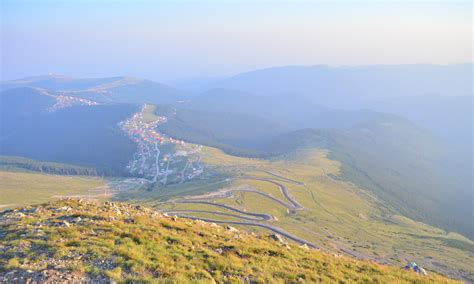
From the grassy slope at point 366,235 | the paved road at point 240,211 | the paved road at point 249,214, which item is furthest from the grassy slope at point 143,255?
the paved road at point 240,211

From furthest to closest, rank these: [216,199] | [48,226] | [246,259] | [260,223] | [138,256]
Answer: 1. [216,199]
2. [260,223]
3. [48,226]
4. [246,259]
5. [138,256]

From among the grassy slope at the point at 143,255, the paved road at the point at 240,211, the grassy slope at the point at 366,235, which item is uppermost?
the grassy slope at the point at 143,255

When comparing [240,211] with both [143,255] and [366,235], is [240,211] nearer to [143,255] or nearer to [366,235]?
[366,235]

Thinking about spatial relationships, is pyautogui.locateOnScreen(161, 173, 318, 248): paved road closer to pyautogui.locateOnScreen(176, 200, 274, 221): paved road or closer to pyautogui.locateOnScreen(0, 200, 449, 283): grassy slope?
pyautogui.locateOnScreen(176, 200, 274, 221): paved road

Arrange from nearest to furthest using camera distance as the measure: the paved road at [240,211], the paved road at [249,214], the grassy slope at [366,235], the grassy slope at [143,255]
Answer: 1. the grassy slope at [143,255]
2. the grassy slope at [366,235]
3. the paved road at [249,214]
4. the paved road at [240,211]

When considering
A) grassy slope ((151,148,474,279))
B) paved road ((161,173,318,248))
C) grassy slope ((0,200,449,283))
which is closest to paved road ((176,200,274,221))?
paved road ((161,173,318,248))

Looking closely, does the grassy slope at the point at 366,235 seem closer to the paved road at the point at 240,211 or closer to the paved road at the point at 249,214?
the paved road at the point at 240,211

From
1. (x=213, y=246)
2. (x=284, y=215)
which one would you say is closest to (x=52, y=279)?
(x=213, y=246)

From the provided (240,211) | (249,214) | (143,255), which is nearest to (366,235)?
(249,214)

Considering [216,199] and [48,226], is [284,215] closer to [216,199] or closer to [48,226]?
[216,199]
